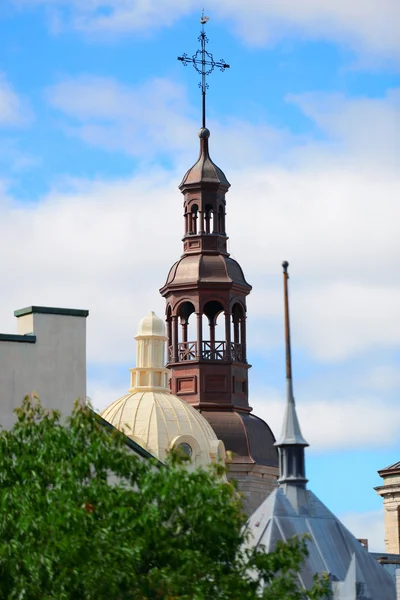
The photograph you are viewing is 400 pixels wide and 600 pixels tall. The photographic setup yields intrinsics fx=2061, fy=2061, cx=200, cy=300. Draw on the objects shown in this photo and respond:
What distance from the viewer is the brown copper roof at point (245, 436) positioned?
108 m

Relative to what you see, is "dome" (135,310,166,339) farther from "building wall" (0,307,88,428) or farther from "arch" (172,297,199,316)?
"building wall" (0,307,88,428)

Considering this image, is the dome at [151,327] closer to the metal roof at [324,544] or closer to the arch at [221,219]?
the arch at [221,219]

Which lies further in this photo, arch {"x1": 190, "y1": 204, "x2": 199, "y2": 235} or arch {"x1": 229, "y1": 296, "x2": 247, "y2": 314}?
arch {"x1": 190, "y1": 204, "x2": 199, "y2": 235}

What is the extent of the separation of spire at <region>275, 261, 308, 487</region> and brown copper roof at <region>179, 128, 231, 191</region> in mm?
64788

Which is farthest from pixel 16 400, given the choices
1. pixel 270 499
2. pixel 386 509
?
pixel 386 509

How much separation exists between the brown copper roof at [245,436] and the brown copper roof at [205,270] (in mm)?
7348

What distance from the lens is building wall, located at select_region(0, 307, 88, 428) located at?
50.4 m

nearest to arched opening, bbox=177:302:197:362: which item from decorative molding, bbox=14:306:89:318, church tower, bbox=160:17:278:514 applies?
church tower, bbox=160:17:278:514

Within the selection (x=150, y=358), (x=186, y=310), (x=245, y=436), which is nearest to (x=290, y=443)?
(x=150, y=358)

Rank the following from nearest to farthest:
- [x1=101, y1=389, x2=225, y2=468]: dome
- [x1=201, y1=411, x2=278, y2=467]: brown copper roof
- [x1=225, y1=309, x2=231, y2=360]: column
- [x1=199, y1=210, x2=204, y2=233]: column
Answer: [x1=101, y1=389, x2=225, y2=468]: dome → [x1=201, y1=411, x2=278, y2=467]: brown copper roof → [x1=225, y1=309, x2=231, y2=360]: column → [x1=199, y1=210, x2=204, y2=233]: column

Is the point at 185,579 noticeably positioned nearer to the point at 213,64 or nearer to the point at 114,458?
the point at 114,458

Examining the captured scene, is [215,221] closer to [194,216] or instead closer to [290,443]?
[194,216]

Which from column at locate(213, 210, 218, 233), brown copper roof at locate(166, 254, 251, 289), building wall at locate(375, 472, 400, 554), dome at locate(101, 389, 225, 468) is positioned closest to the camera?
building wall at locate(375, 472, 400, 554)

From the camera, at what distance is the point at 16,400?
50.2 metres
